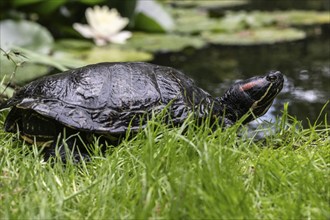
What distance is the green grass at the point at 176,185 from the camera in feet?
5.59

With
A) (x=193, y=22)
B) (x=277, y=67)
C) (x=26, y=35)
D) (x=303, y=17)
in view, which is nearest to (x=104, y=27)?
(x=26, y=35)

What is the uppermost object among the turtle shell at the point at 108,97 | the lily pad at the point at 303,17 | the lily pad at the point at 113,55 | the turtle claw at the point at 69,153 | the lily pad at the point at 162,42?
the turtle shell at the point at 108,97

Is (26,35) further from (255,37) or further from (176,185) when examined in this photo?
(176,185)

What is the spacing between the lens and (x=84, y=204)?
1.84m

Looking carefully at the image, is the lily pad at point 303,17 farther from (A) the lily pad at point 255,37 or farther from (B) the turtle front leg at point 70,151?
(B) the turtle front leg at point 70,151

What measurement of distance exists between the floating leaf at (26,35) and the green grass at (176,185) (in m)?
2.79

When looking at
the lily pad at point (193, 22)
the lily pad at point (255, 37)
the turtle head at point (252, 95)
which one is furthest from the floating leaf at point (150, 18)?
the turtle head at point (252, 95)

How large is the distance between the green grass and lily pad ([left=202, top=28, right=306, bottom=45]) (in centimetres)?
407

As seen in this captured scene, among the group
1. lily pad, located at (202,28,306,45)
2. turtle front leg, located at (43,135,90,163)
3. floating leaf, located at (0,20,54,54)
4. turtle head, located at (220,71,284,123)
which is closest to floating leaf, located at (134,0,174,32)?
lily pad, located at (202,28,306,45)

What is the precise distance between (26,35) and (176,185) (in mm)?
3546

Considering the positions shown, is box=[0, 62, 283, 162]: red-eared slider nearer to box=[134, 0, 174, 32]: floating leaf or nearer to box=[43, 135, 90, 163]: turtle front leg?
box=[43, 135, 90, 163]: turtle front leg

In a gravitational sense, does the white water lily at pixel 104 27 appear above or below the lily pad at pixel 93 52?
above

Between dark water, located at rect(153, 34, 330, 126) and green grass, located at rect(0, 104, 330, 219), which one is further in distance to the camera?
dark water, located at rect(153, 34, 330, 126)

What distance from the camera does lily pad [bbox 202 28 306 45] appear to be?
6.24 m
